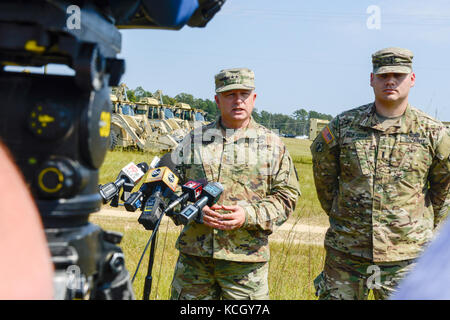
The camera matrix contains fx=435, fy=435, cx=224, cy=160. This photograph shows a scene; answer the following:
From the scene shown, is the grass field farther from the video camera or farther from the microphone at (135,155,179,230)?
the video camera

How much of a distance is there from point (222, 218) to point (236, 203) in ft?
1.08

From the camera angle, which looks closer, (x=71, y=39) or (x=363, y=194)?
(x=71, y=39)

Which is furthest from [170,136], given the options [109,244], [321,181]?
[109,244]

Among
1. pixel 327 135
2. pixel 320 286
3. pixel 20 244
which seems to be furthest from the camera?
pixel 327 135

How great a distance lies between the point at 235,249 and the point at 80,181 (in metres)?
2.12

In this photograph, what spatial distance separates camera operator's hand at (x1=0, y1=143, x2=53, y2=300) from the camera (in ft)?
3.23

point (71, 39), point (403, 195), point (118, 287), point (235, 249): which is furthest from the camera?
point (403, 195)

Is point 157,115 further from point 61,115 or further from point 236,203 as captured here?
point 61,115

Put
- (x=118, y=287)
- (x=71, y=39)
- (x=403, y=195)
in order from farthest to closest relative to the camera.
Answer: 1. (x=403, y=195)
2. (x=118, y=287)
3. (x=71, y=39)

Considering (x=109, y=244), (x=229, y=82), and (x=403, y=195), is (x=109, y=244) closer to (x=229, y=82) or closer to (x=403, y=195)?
(x=229, y=82)

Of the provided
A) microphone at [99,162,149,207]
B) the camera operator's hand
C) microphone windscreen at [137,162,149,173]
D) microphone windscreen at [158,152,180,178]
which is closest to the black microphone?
microphone at [99,162,149,207]

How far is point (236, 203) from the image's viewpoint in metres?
3.21

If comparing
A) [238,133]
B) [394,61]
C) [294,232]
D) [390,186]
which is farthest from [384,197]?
[294,232]

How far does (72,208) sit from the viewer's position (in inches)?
44.9
